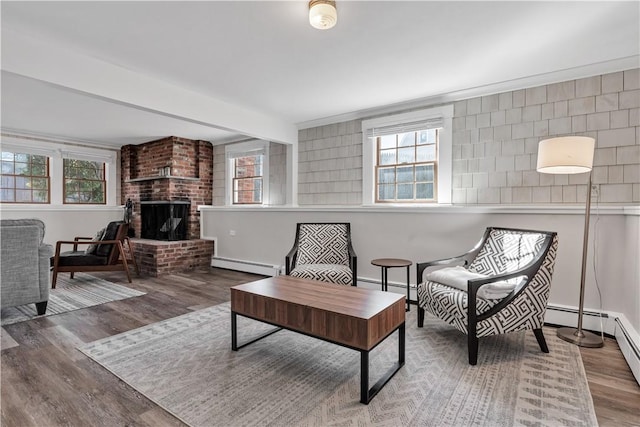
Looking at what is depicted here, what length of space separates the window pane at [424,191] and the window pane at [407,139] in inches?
22.0

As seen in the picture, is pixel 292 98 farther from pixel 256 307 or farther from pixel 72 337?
pixel 72 337

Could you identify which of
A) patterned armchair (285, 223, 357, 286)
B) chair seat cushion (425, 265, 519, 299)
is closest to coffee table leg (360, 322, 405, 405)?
chair seat cushion (425, 265, 519, 299)

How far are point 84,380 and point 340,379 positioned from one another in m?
1.65

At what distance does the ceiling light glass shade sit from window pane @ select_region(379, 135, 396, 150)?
197 cm

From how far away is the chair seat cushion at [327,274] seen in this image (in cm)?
336

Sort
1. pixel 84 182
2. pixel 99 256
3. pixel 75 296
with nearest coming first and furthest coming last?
pixel 75 296 < pixel 99 256 < pixel 84 182

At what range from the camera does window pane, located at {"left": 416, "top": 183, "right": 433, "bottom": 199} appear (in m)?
4.10

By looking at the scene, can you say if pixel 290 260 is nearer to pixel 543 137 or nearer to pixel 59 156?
pixel 543 137

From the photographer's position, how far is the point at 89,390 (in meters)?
2.00

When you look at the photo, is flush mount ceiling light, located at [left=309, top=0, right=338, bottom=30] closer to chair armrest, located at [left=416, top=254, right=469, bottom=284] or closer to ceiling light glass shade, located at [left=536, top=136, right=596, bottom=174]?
ceiling light glass shade, located at [left=536, top=136, right=596, bottom=174]

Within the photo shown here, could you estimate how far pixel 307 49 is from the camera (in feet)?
9.14

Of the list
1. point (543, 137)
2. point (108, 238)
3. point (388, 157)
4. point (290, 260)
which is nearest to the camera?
point (543, 137)

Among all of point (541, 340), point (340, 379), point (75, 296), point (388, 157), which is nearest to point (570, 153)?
point (541, 340)

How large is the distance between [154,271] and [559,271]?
5482 mm
